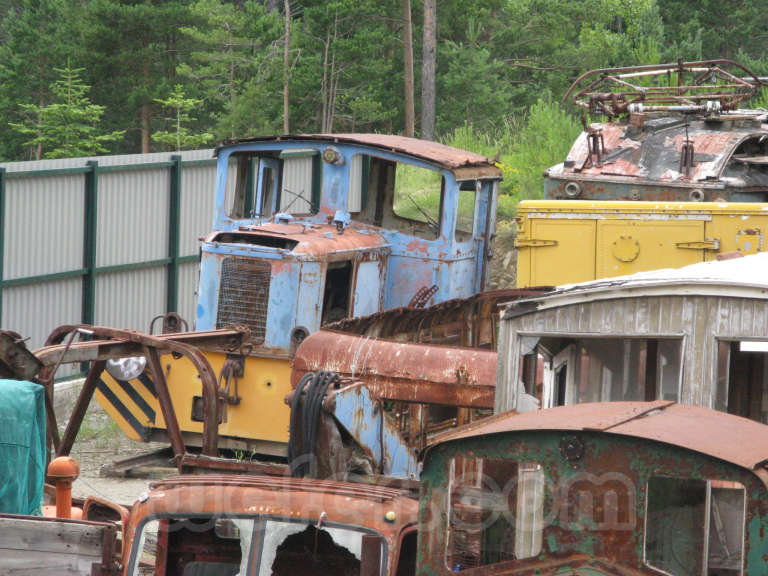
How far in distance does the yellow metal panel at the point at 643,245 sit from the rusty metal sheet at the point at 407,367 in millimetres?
2683

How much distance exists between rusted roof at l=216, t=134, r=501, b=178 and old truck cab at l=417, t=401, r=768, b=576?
7506mm

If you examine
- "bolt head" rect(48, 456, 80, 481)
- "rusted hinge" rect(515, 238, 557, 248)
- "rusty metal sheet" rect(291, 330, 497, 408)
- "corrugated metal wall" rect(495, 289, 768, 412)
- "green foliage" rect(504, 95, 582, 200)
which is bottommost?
"bolt head" rect(48, 456, 80, 481)

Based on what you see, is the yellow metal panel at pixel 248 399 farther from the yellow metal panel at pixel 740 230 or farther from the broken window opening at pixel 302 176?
the broken window opening at pixel 302 176

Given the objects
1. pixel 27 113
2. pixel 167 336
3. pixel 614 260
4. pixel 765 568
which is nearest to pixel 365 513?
pixel 765 568

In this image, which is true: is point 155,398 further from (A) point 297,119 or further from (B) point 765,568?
(A) point 297,119

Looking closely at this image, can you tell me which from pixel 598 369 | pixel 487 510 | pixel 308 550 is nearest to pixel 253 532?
pixel 308 550

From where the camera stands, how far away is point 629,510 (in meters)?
4.40

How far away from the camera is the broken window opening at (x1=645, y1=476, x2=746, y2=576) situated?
4.74 meters

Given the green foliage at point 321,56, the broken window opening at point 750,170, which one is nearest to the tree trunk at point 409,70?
the green foliage at point 321,56

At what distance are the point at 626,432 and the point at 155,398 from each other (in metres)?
7.71

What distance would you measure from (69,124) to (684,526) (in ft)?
101

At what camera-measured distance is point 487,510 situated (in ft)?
16.7

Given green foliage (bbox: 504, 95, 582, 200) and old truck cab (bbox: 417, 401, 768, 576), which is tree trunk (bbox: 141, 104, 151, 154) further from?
old truck cab (bbox: 417, 401, 768, 576)

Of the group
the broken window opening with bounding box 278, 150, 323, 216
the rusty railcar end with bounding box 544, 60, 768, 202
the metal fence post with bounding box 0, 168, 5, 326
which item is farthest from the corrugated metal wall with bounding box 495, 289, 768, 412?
the broken window opening with bounding box 278, 150, 323, 216
